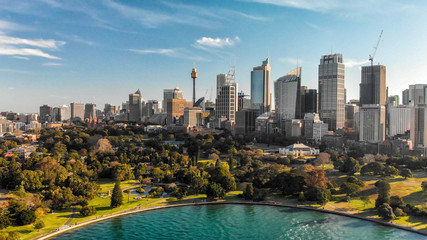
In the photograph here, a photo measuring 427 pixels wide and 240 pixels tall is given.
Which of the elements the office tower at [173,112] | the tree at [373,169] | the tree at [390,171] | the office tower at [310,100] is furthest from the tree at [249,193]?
the office tower at [173,112]

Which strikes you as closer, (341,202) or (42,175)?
(341,202)

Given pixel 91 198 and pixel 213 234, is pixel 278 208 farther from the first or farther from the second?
pixel 91 198

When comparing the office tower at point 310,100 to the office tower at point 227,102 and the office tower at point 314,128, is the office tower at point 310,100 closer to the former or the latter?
the office tower at point 314,128

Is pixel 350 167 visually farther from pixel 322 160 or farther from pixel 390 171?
pixel 322 160

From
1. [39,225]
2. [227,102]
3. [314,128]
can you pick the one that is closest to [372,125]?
[314,128]

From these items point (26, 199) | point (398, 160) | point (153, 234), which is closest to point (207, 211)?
point (153, 234)
